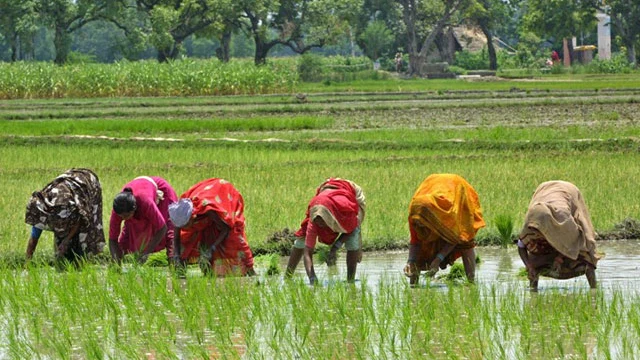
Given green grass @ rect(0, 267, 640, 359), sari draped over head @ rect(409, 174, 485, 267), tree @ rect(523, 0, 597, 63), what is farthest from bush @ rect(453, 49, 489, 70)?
green grass @ rect(0, 267, 640, 359)

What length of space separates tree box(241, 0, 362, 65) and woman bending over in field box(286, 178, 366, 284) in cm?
3802

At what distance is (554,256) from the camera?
307 inches

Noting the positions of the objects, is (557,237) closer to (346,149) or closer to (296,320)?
(296,320)

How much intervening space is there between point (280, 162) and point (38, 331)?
30.4 ft

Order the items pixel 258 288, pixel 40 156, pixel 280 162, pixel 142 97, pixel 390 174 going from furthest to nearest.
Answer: pixel 142 97, pixel 40 156, pixel 280 162, pixel 390 174, pixel 258 288

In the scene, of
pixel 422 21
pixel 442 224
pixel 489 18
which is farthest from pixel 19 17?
pixel 442 224

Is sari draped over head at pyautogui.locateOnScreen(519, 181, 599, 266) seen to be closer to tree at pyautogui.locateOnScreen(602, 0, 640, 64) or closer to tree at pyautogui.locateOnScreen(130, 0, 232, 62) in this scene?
tree at pyautogui.locateOnScreen(130, 0, 232, 62)

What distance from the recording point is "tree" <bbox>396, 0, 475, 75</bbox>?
162ft

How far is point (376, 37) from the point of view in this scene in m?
57.3

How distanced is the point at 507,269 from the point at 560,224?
1612 millimetres

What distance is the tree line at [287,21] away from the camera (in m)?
43.9

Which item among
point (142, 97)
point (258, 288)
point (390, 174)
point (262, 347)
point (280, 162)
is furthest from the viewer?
point (142, 97)

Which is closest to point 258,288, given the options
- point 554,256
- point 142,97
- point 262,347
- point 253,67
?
point 262,347

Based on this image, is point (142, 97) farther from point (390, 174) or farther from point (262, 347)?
point (262, 347)
